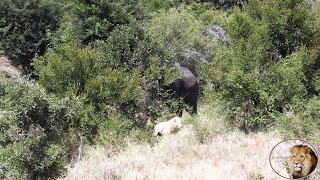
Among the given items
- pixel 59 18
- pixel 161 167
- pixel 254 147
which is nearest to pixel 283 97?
pixel 254 147

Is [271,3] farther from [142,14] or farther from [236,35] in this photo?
[142,14]

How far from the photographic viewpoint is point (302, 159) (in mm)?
4480

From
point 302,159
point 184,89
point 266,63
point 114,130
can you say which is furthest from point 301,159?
point 184,89

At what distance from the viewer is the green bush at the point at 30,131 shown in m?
7.58

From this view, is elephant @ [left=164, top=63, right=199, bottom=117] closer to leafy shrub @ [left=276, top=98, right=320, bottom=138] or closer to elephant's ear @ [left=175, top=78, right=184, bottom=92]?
elephant's ear @ [left=175, top=78, right=184, bottom=92]

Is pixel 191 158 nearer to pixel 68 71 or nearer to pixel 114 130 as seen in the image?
pixel 114 130

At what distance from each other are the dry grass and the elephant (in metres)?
3.15

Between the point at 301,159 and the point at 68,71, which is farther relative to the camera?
the point at 68,71

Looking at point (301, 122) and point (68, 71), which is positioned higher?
point (68, 71)

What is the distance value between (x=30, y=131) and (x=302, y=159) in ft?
18.2

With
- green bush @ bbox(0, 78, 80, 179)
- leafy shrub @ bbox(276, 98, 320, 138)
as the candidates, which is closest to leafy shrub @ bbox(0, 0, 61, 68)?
green bush @ bbox(0, 78, 80, 179)

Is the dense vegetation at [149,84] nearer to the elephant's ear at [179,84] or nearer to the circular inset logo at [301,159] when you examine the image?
the elephant's ear at [179,84]

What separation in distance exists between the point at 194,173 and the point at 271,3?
28.5 feet

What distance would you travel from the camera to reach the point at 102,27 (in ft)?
66.7
